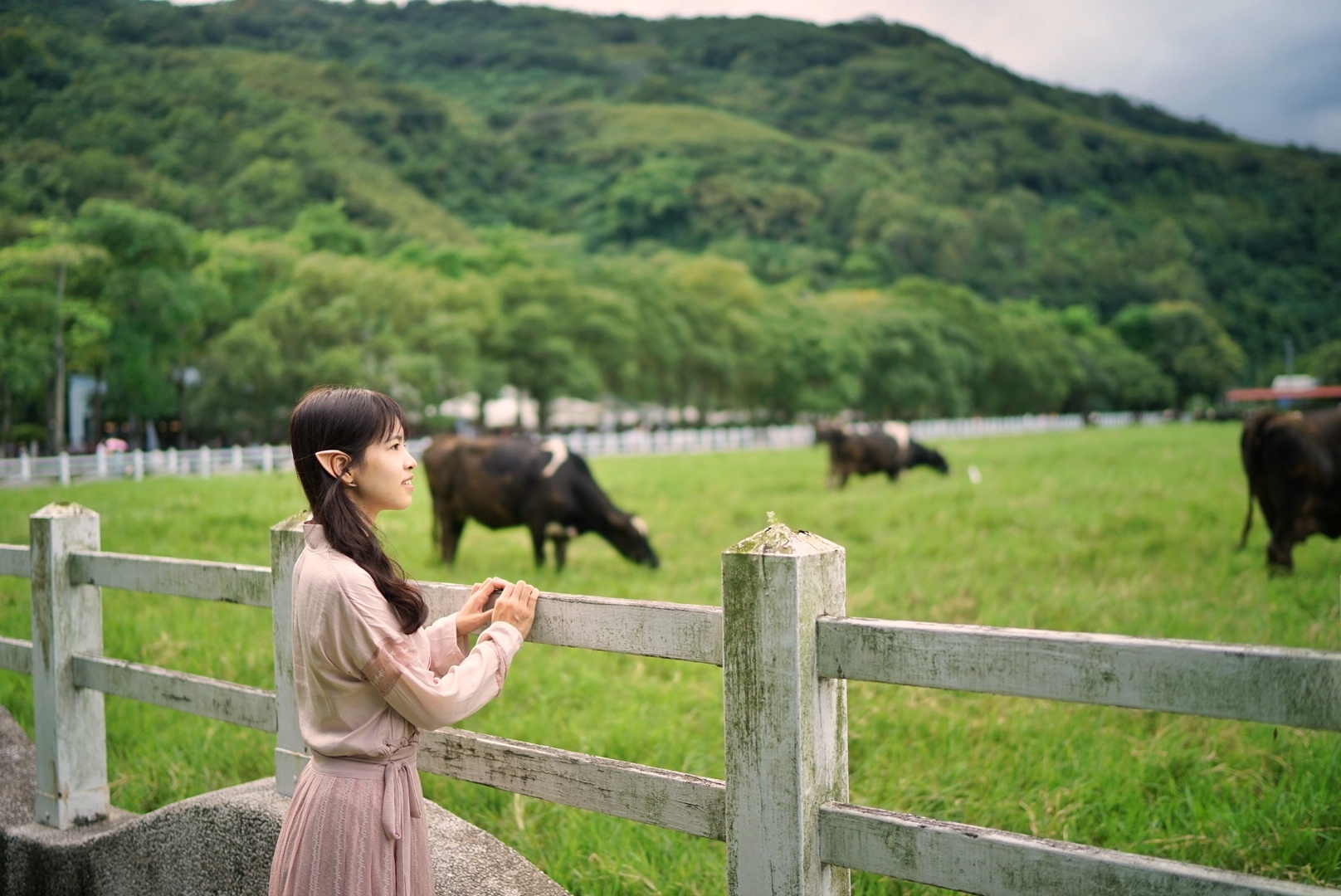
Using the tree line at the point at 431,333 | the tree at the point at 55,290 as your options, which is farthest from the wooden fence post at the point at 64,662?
the tree line at the point at 431,333

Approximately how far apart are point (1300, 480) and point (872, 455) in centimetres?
1487

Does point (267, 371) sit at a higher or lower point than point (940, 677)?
higher

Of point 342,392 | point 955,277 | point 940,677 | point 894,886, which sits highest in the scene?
point 955,277

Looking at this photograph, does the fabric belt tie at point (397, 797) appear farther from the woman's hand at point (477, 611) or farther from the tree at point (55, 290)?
the tree at point (55, 290)

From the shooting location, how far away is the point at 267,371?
35.7 m

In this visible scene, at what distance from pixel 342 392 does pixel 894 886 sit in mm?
2738

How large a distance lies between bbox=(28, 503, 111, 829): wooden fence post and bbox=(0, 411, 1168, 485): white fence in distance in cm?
620

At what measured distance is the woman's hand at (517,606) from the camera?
8.75 feet

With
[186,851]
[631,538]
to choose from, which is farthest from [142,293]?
[186,851]

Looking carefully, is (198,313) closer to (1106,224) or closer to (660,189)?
(660,189)

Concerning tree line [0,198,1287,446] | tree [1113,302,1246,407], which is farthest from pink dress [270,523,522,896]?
tree [1113,302,1246,407]

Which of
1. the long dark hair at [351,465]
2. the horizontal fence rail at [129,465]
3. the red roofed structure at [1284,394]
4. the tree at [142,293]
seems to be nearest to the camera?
the long dark hair at [351,465]

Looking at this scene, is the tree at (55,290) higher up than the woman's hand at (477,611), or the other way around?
the tree at (55,290)

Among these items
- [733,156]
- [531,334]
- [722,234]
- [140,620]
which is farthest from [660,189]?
[140,620]
